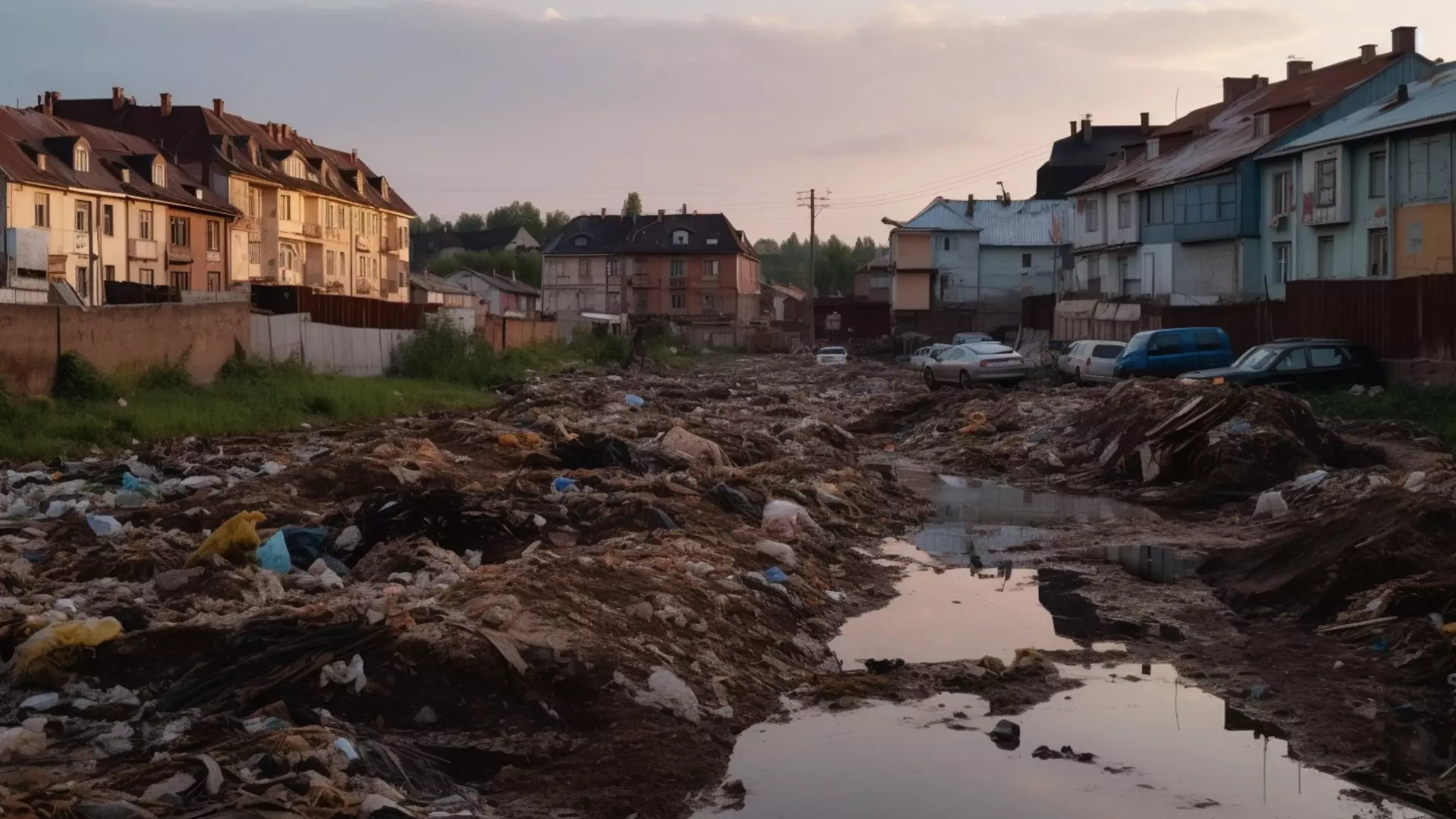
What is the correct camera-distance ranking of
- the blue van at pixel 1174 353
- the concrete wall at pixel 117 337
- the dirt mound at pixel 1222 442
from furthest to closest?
the blue van at pixel 1174 353 → the concrete wall at pixel 117 337 → the dirt mound at pixel 1222 442

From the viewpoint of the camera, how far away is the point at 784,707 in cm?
855

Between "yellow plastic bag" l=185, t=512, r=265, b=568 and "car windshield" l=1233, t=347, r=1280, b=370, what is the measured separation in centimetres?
2036

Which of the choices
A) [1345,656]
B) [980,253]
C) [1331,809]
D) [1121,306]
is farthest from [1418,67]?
[1331,809]

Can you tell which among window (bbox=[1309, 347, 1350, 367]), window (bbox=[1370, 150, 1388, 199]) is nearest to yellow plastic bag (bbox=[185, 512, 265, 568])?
window (bbox=[1309, 347, 1350, 367])

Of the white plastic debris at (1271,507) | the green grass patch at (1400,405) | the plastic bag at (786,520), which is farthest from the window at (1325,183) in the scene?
the plastic bag at (786,520)

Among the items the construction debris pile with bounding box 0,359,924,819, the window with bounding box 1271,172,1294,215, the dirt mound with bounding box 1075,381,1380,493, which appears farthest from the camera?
the window with bounding box 1271,172,1294,215

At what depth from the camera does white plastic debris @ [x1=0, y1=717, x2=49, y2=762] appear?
6.93m

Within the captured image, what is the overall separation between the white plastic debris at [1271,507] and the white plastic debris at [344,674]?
11295mm

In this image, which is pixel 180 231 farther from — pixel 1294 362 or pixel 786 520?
pixel 786 520

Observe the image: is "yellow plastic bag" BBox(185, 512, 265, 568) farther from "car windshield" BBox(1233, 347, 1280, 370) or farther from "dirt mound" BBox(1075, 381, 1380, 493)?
"car windshield" BBox(1233, 347, 1280, 370)

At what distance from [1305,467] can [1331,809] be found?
38.8 feet

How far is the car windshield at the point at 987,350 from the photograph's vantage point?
3719 centimetres

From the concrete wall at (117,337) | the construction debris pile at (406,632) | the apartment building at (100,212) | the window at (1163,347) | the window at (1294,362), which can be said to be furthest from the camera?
the apartment building at (100,212)

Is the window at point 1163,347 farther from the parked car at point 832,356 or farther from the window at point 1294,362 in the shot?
the parked car at point 832,356
